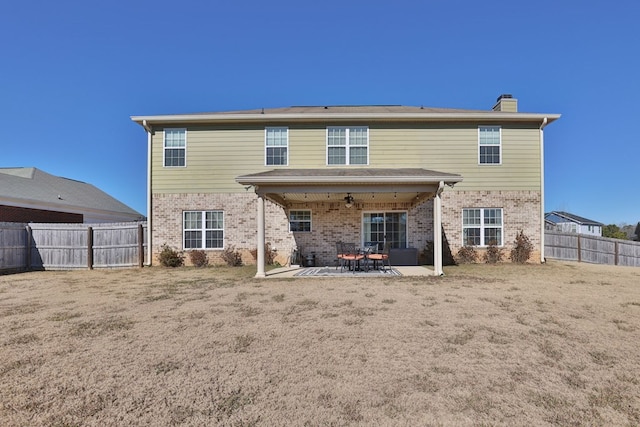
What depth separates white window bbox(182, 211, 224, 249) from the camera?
13.3 m

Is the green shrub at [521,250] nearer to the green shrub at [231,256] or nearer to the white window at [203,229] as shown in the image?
the green shrub at [231,256]

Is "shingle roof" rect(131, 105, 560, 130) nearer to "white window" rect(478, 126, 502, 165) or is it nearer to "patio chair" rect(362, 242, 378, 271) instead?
"white window" rect(478, 126, 502, 165)

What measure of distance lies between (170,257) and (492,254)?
12.7 meters

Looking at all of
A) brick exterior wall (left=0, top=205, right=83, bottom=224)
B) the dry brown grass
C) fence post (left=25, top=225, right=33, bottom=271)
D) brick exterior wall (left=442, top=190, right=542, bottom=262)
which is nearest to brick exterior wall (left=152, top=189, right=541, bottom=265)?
brick exterior wall (left=442, top=190, right=542, bottom=262)

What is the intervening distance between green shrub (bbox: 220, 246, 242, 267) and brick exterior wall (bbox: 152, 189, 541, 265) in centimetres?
16

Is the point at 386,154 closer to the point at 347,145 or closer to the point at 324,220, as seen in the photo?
the point at 347,145

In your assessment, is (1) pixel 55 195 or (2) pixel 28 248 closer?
(2) pixel 28 248

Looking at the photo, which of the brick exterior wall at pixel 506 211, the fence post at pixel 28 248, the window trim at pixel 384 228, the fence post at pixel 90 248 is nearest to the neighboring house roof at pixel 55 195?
the fence post at pixel 28 248

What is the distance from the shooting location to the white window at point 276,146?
13.4 m

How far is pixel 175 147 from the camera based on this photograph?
1355 cm

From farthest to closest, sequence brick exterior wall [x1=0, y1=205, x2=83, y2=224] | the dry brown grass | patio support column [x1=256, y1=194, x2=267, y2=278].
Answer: brick exterior wall [x1=0, y1=205, x2=83, y2=224] → patio support column [x1=256, y1=194, x2=267, y2=278] → the dry brown grass

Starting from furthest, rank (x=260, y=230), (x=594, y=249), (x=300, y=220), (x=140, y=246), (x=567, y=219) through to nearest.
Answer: (x=567, y=219)
(x=594, y=249)
(x=300, y=220)
(x=140, y=246)
(x=260, y=230)

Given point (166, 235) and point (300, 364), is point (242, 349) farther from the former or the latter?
point (166, 235)

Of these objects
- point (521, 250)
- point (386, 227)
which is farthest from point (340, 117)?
point (521, 250)
